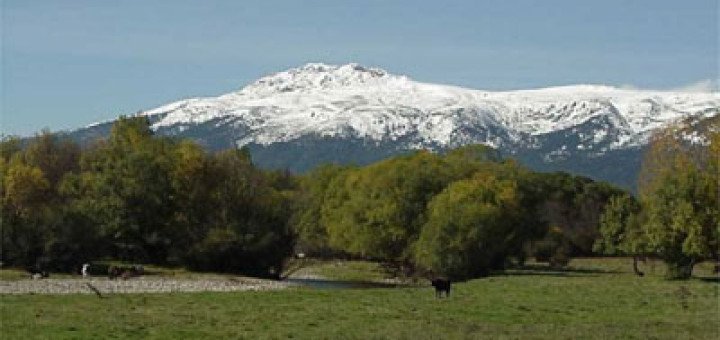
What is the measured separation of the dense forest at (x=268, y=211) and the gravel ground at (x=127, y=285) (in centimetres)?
1197

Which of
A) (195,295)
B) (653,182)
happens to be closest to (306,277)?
(653,182)

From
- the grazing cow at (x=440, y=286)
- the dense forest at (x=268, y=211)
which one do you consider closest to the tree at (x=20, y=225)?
the dense forest at (x=268, y=211)

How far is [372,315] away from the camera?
34.8 meters

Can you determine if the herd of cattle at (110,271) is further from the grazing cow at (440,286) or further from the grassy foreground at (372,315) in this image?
the grazing cow at (440,286)

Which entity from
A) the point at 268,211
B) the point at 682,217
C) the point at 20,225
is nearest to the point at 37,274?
the point at 20,225

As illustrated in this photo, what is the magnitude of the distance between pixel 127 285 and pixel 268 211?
93.8 feet

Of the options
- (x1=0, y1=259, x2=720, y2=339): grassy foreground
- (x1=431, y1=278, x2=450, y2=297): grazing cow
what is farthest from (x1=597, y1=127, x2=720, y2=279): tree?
(x1=431, y1=278, x2=450, y2=297): grazing cow

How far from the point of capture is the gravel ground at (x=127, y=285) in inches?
1966

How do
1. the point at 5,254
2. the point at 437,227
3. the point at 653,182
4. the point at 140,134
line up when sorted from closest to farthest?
the point at 5,254
the point at 653,182
the point at 437,227
the point at 140,134

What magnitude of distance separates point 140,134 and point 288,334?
2663 inches

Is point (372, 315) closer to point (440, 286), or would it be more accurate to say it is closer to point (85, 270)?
point (440, 286)

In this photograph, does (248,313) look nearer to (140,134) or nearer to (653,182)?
(653,182)

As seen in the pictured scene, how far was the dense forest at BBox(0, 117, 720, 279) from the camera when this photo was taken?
70500 millimetres

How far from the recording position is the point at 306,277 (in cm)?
9494
